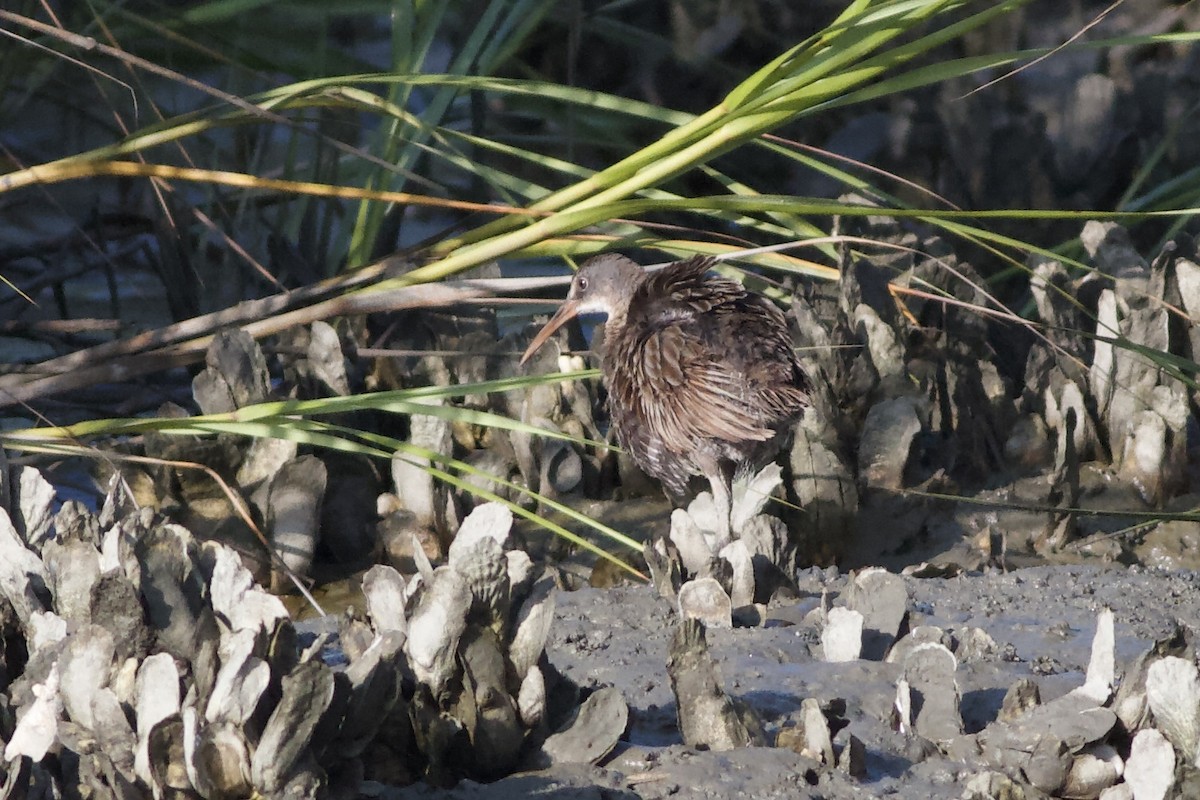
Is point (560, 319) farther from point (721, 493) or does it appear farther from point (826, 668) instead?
point (826, 668)

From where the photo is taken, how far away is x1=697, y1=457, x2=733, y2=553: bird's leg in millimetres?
3950

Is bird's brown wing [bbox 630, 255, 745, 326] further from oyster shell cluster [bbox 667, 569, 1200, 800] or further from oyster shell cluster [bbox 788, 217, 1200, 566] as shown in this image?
oyster shell cluster [bbox 667, 569, 1200, 800]

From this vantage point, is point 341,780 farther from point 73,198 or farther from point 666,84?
point 666,84

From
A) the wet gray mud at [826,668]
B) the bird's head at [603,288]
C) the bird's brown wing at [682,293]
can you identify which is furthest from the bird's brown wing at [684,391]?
the bird's head at [603,288]

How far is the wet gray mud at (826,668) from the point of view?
252 centimetres

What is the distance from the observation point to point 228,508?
13.9ft

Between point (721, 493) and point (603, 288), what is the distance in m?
1.01

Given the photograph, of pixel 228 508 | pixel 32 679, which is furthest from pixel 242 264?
pixel 32 679

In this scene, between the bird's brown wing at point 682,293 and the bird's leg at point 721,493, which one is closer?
the bird's leg at point 721,493

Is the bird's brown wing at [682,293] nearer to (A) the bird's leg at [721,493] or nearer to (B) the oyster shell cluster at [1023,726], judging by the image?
(A) the bird's leg at [721,493]

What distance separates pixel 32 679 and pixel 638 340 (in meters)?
2.21

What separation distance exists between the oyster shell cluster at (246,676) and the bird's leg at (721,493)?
1.31 meters

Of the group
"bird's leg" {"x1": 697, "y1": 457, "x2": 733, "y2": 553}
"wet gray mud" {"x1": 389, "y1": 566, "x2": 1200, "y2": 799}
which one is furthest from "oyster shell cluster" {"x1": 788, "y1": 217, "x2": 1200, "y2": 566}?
"wet gray mud" {"x1": 389, "y1": 566, "x2": 1200, "y2": 799}

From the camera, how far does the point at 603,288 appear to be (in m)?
4.92
